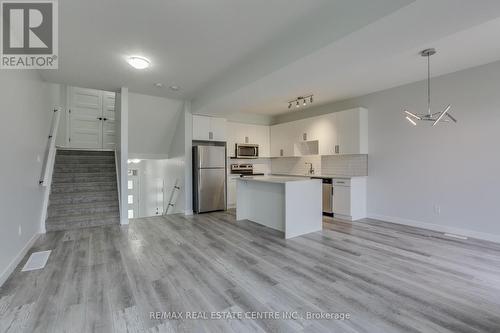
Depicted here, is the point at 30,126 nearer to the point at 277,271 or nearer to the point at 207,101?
the point at 207,101

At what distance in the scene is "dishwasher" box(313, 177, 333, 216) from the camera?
549 centimetres

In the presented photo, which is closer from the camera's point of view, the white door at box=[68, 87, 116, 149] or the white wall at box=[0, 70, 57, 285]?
the white wall at box=[0, 70, 57, 285]

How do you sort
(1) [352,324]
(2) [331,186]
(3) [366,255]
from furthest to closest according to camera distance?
(2) [331,186] → (3) [366,255] → (1) [352,324]

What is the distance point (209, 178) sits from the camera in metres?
5.92

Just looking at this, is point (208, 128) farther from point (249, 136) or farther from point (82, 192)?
point (82, 192)

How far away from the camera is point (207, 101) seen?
4910 mm

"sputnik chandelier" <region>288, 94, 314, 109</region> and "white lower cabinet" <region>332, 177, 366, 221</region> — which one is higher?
"sputnik chandelier" <region>288, 94, 314, 109</region>

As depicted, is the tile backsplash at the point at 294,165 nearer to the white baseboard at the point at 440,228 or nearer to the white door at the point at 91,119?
the white baseboard at the point at 440,228

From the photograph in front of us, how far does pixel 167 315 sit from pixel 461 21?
11.2 feet

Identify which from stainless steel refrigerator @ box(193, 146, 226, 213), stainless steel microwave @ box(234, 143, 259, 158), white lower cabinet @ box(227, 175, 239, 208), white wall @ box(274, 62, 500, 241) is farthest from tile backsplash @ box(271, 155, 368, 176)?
stainless steel refrigerator @ box(193, 146, 226, 213)

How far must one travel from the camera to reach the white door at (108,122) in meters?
6.94

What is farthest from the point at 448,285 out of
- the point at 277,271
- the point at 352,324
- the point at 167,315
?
the point at 167,315

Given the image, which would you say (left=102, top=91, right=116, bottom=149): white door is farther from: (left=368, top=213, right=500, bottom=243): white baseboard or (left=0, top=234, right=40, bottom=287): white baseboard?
(left=368, top=213, right=500, bottom=243): white baseboard

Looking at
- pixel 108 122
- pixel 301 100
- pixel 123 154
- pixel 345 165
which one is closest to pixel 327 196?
pixel 345 165
